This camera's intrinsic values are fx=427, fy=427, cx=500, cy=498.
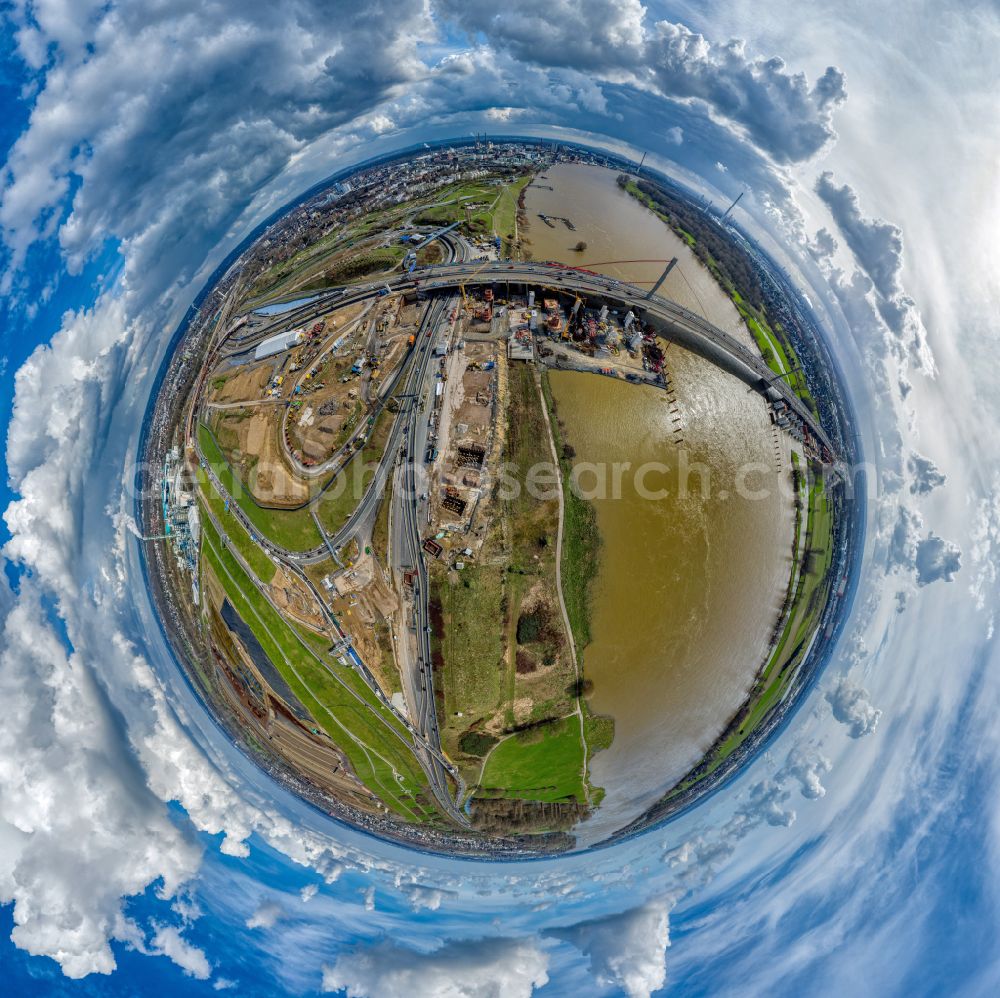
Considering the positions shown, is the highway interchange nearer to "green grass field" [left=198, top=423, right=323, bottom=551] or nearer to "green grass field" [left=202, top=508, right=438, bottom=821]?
"green grass field" [left=198, top=423, right=323, bottom=551]

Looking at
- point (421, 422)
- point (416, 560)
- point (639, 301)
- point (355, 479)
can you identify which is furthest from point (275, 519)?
point (639, 301)

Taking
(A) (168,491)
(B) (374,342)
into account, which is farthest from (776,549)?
(A) (168,491)

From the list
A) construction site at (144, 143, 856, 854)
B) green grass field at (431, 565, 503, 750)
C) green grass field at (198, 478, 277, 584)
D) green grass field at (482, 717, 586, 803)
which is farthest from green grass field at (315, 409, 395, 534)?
green grass field at (482, 717, 586, 803)

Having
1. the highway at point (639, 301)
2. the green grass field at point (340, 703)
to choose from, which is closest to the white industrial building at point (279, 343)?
the highway at point (639, 301)

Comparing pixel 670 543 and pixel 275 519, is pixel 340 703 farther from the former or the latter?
pixel 670 543

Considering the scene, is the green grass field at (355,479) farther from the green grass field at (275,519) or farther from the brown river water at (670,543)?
the brown river water at (670,543)

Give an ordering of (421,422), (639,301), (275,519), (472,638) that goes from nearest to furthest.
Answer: (472,638)
(421,422)
(275,519)
(639,301)

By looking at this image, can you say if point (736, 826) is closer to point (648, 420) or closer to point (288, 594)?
point (648, 420)
